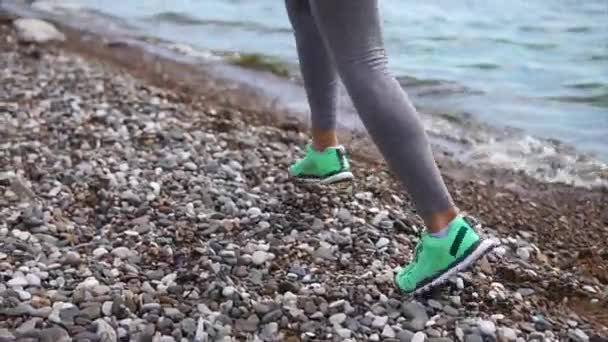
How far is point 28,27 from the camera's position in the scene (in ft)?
27.5

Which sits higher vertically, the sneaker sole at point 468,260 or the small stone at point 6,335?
the sneaker sole at point 468,260

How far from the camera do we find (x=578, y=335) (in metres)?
2.82

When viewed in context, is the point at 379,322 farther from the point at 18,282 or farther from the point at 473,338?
the point at 18,282

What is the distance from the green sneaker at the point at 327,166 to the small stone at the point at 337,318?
0.98 meters

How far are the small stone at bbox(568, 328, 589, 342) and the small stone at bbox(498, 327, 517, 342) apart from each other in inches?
8.4

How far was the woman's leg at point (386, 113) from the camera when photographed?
8.55ft

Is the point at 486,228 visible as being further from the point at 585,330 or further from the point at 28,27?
the point at 28,27

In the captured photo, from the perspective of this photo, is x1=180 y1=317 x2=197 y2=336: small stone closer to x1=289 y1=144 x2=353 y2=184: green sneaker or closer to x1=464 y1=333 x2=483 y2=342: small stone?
x1=464 y1=333 x2=483 y2=342: small stone

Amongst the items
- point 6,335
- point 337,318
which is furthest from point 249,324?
point 6,335

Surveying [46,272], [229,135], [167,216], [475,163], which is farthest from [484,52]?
[46,272]

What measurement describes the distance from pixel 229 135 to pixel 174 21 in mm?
5397

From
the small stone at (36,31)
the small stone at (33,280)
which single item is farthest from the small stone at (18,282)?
the small stone at (36,31)

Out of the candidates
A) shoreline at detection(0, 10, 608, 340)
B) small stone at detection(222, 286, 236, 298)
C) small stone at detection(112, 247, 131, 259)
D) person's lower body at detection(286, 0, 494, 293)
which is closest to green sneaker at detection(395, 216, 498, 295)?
person's lower body at detection(286, 0, 494, 293)

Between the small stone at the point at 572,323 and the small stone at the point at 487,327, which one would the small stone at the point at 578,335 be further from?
the small stone at the point at 487,327
